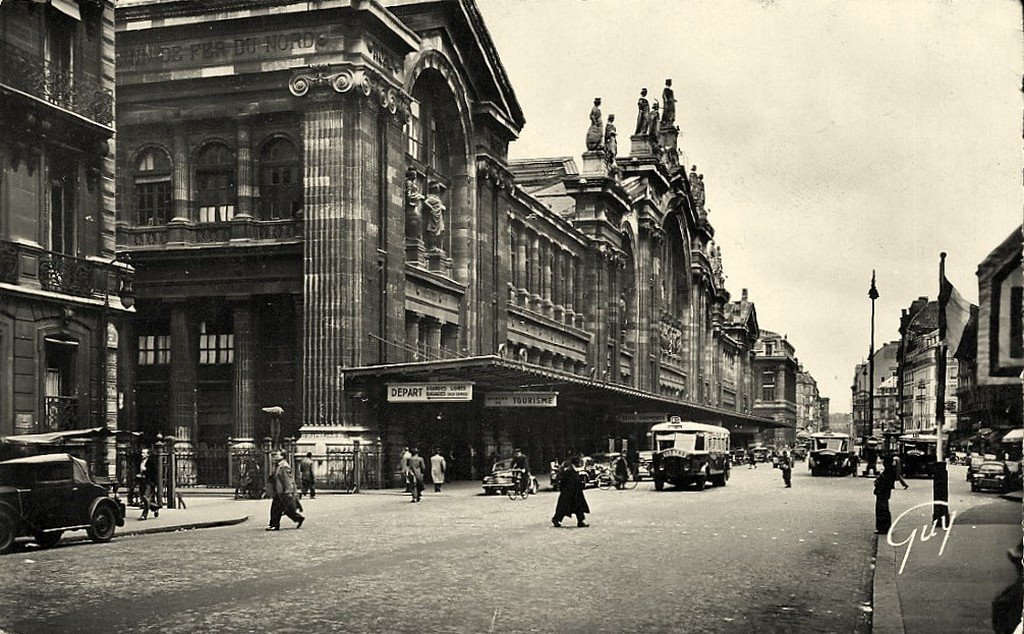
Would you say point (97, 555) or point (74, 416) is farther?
point (97, 555)

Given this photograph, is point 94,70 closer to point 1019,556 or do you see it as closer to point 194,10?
point 194,10

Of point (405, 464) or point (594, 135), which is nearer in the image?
point (405, 464)

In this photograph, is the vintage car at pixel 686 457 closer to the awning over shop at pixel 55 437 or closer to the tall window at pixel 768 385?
the awning over shop at pixel 55 437

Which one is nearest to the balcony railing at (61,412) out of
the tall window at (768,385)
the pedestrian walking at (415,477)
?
the pedestrian walking at (415,477)

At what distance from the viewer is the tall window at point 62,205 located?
511 inches

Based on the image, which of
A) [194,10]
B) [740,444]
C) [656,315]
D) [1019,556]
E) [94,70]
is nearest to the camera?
[1019,556]

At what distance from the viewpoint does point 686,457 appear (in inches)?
1866

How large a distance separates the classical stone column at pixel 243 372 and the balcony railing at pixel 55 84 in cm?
729

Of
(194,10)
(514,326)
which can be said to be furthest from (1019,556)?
(514,326)

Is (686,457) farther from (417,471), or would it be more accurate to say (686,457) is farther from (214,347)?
(214,347)

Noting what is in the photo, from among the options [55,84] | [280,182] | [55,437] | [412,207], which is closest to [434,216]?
[412,207]

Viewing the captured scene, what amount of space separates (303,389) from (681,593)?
83.4 ft

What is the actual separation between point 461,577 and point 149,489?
11.5 meters

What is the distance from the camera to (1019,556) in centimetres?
794
